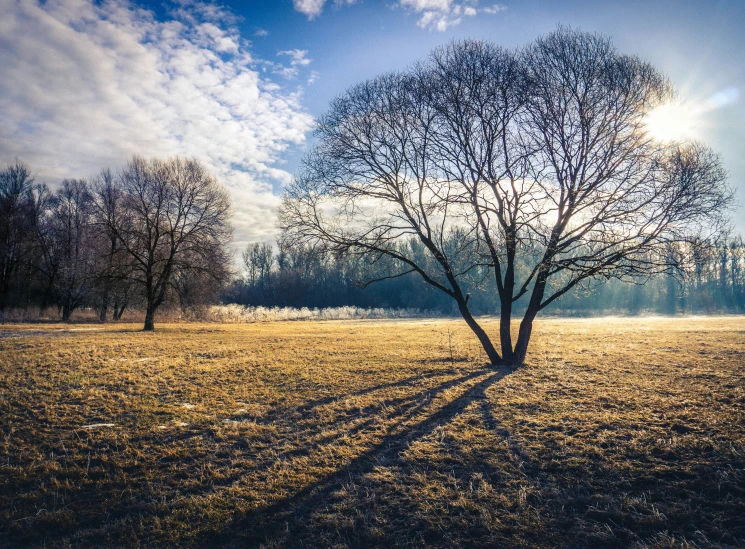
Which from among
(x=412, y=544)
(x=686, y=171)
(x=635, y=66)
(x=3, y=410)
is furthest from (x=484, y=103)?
(x=3, y=410)

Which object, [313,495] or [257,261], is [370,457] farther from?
[257,261]

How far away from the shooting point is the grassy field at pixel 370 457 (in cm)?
413

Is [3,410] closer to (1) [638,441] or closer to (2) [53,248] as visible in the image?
(1) [638,441]

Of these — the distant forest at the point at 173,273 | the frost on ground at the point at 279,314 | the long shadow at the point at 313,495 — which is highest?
the distant forest at the point at 173,273

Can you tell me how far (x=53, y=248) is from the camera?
38812mm

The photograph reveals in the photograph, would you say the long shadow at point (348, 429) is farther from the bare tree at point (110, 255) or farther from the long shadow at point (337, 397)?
the bare tree at point (110, 255)

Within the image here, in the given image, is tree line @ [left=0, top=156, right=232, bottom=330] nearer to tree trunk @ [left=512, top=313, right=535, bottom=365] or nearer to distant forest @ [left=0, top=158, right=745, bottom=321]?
distant forest @ [left=0, top=158, right=745, bottom=321]

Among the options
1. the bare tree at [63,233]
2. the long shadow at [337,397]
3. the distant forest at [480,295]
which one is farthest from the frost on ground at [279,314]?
the long shadow at [337,397]

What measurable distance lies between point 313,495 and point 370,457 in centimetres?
124

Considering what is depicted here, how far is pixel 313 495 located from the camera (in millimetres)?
4840

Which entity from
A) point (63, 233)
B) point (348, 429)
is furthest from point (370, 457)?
point (63, 233)

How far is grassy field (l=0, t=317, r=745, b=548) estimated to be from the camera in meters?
4.13

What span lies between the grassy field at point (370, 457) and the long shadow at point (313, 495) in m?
0.02

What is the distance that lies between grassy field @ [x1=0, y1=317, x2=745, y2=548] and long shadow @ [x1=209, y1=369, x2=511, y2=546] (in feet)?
0.08
